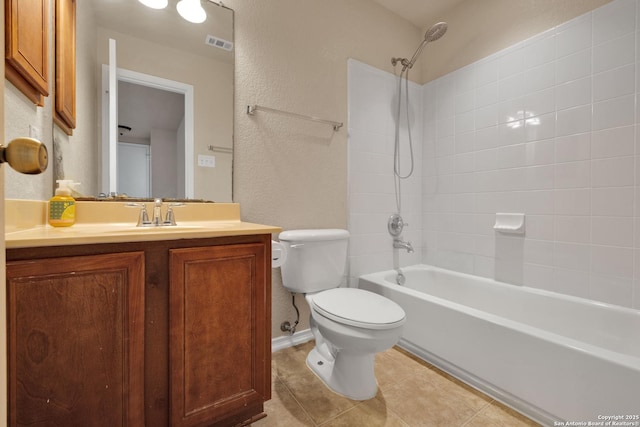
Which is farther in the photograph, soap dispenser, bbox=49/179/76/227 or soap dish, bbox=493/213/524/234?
soap dish, bbox=493/213/524/234

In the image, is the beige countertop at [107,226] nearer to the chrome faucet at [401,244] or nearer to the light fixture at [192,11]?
the light fixture at [192,11]

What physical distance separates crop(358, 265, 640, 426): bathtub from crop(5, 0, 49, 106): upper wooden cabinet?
1909mm

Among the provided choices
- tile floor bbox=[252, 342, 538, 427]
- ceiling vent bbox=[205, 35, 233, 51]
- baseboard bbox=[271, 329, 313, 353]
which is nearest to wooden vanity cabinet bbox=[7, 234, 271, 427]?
tile floor bbox=[252, 342, 538, 427]

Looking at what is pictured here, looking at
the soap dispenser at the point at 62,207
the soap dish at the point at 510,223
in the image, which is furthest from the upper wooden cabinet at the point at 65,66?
the soap dish at the point at 510,223

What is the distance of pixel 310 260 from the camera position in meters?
1.60

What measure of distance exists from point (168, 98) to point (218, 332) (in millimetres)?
1216

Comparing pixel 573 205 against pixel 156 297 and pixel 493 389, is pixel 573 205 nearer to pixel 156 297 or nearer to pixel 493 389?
pixel 493 389

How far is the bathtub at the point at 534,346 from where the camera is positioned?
1013 mm

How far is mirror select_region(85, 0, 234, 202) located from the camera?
1.31 metres

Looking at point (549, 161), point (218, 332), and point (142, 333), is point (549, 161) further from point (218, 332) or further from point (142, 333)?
point (142, 333)

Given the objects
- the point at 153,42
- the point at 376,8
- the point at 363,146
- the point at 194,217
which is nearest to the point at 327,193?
the point at 363,146

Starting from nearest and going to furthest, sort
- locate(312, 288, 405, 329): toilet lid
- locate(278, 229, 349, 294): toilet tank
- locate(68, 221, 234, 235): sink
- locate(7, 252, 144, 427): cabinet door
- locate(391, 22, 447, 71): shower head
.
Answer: locate(7, 252, 144, 427): cabinet door < locate(68, 221, 234, 235): sink < locate(312, 288, 405, 329): toilet lid < locate(278, 229, 349, 294): toilet tank < locate(391, 22, 447, 71): shower head

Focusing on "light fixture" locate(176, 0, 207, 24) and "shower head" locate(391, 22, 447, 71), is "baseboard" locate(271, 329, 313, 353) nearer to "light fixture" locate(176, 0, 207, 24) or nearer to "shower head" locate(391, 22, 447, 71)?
"light fixture" locate(176, 0, 207, 24)

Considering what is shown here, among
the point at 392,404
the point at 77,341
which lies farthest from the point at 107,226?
the point at 392,404
